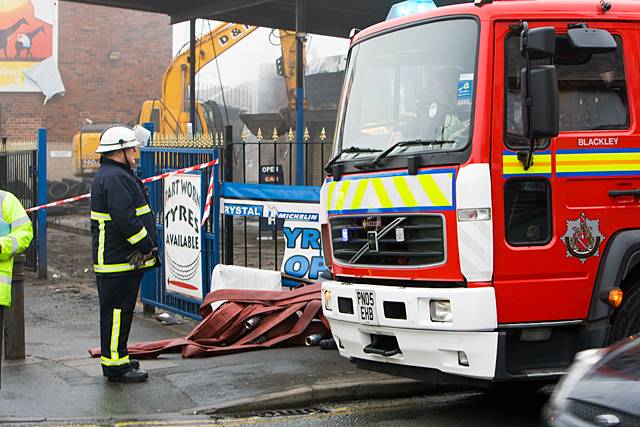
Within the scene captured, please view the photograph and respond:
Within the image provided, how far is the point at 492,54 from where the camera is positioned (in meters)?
6.55

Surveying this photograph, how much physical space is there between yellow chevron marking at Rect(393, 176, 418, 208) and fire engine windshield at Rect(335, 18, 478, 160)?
0.20 meters

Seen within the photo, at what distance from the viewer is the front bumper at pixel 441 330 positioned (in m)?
6.38

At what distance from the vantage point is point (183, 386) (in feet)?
26.4

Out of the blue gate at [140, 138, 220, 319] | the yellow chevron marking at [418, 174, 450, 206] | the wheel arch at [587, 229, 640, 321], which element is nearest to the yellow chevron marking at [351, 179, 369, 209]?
the yellow chevron marking at [418, 174, 450, 206]

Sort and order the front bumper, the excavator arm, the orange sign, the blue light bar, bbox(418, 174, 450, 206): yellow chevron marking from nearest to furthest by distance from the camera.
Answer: the front bumper, bbox(418, 174, 450, 206): yellow chevron marking, the blue light bar, the excavator arm, the orange sign

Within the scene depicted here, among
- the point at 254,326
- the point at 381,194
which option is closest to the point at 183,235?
the point at 254,326

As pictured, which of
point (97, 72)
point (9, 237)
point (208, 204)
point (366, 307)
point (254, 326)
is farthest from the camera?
point (97, 72)

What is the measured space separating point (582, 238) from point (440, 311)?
1.03 meters

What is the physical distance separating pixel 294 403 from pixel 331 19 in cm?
1937

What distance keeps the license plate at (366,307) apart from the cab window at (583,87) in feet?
5.03

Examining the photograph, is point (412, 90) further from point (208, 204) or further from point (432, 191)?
point (208, 204)

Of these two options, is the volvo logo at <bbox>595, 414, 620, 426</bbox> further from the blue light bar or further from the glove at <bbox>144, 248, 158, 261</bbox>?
the glove at <bbox>144, 248, 158, 261</bbox>

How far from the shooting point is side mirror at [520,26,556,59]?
20.6 ft

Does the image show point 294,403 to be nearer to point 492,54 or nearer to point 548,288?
point 548,288
